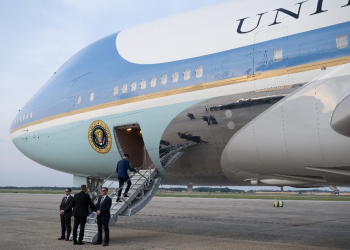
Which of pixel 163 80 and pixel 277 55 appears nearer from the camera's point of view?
pixel 277 55

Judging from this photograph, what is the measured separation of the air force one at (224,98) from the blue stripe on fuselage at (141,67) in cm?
3

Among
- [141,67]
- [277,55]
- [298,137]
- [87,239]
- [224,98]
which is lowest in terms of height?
[87,239]

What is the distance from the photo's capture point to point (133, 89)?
10.0 meters

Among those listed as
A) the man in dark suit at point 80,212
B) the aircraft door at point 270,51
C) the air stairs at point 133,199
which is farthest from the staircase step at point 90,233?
the aircraft door at point 270,51

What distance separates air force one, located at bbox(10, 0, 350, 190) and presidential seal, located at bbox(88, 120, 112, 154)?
35mm

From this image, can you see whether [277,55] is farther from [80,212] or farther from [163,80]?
[80,212]

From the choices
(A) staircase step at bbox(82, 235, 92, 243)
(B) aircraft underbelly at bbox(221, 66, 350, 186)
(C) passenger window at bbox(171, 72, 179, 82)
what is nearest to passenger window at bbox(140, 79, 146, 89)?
(C) passenger window at bbox(171, 72, 179, 82)

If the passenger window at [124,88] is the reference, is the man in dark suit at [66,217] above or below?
below

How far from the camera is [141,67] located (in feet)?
33.0

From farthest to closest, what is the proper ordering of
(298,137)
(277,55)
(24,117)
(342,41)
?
1. (24,117)
2. (277,55)
3. (298,137)
4. (342,41)

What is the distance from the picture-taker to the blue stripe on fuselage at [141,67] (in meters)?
7.04

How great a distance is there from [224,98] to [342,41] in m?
2.59

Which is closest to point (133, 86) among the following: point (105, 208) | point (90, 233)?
point (105, 208)

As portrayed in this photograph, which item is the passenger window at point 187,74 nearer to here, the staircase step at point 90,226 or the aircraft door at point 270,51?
Result: the aircraft door at point 270,51
